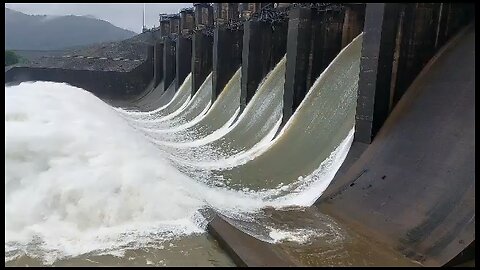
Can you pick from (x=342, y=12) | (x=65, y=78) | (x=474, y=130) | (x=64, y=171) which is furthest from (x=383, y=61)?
(x=65, y=78)

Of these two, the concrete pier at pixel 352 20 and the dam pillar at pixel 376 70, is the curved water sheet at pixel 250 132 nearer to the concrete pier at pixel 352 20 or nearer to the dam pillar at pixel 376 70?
the concrete pier at pixel 352 20

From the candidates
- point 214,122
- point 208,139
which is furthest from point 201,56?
point 208,139

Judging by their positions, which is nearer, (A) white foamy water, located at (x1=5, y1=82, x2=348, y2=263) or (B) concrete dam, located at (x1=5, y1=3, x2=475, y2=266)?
(B) concrete dam, located at (x1=5, y1=3, x2=475, y2=266)

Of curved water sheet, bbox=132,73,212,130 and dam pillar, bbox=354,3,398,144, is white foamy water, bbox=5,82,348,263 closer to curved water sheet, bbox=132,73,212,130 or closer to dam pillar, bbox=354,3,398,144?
dam pillar, bbox=354,3,398,144

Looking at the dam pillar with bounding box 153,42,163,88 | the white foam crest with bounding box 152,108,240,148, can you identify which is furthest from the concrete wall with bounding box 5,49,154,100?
the white foam crest with bounding box 152,108,240,148

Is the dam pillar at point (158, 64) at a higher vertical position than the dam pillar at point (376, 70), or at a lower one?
lower

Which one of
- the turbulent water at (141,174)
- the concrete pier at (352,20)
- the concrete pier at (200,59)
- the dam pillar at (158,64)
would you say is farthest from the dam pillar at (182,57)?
the concrete pier at (352,20)
